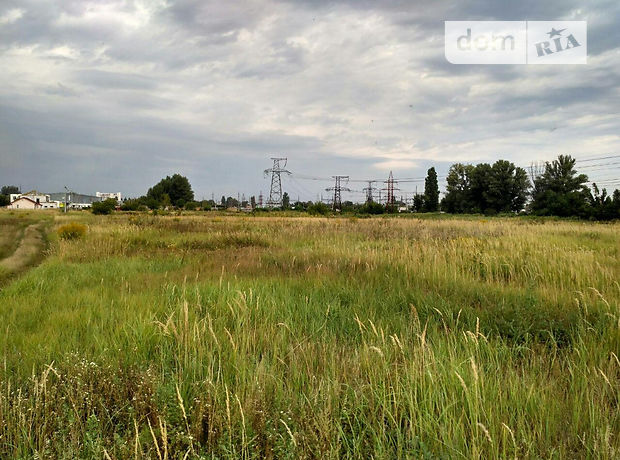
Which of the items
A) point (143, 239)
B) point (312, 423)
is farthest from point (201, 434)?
point (143, 239)

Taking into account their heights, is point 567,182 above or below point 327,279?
above

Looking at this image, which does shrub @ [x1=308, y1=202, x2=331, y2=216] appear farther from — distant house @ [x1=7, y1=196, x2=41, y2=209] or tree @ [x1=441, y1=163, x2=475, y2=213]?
distant house @ [x1=7, y1=196, x2=41, y2=209]

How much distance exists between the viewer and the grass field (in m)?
2.13

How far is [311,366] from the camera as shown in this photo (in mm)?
2957

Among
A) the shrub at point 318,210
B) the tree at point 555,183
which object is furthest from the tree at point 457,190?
the shrub at point 318,210

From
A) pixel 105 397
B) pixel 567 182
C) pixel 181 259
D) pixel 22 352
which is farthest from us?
pixel 567 182

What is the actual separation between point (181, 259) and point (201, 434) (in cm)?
815

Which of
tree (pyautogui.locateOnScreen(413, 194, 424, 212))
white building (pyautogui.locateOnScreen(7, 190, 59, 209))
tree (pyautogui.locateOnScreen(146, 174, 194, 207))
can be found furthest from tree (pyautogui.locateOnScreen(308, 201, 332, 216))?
white building (pyautogui.locateOnScreen(7, 190, 59, 209))

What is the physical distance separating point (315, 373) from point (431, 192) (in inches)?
4019

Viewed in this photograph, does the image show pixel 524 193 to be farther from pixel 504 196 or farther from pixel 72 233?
pixel 72 233

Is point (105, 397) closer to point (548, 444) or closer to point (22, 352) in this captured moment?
point (22, 352)

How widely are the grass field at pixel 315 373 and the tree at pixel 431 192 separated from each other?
316 feet

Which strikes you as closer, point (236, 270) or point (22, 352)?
point (22, 352)

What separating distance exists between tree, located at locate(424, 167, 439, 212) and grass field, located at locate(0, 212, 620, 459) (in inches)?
3787
